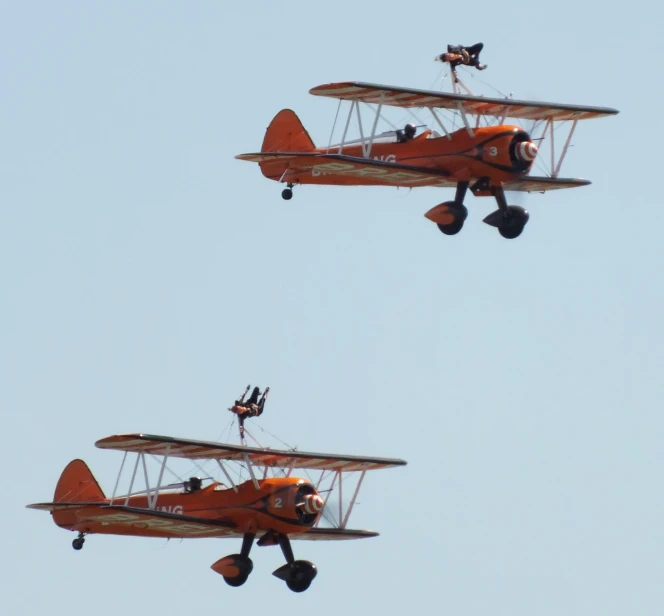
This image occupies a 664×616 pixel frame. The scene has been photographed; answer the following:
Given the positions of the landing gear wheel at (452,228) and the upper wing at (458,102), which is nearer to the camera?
the upper wing at (458,102)

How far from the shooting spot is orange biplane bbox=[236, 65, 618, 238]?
4541cm

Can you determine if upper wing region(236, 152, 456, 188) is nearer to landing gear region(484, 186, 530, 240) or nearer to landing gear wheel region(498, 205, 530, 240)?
landing gear region(484, 186, 530, 240)

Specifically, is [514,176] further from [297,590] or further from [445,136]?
[297,590]

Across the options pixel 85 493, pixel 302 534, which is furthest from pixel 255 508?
pixel 85 493

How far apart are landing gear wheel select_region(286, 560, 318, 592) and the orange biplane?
699cm

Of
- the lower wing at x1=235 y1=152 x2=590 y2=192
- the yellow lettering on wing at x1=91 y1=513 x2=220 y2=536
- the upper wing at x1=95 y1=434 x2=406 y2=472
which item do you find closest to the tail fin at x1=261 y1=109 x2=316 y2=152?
the lower wing at x1=235 y1=152 x2=590 y2=192

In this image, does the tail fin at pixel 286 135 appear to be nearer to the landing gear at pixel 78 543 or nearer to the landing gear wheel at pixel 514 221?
the landing gear wheel at pixel 514 221

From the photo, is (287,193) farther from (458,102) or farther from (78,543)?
(78,543)

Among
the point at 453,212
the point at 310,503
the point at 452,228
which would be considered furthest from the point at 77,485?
the point at 453,212

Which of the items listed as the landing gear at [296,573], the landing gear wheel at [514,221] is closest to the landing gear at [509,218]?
the landing gear wheel at [514,221]

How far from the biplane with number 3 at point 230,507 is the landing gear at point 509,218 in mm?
4905

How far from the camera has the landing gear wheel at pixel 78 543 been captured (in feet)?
152

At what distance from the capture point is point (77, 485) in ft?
160

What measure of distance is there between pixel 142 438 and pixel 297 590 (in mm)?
4106
